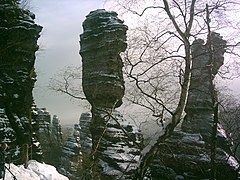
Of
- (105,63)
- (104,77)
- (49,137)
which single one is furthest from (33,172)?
(49,137)

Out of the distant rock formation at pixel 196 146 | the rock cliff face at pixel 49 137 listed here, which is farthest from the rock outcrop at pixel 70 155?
the distant rock formation at pixel 196 146

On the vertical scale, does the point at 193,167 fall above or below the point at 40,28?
below

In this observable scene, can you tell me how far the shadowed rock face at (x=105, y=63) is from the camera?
74.9 feet

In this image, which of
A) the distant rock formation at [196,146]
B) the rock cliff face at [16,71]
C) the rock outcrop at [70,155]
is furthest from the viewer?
the rock outcrop at [70,155]

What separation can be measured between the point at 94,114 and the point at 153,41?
13660 mm

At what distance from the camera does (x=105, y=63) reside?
23.0m

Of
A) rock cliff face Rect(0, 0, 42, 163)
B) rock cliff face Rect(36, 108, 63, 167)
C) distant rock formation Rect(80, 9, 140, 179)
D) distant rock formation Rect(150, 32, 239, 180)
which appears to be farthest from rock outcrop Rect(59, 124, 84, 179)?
distant rock formation Rect(150, 32, 239, 180)

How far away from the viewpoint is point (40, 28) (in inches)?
845

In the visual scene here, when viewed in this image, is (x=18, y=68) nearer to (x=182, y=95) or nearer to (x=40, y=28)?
(x=40, y=28)

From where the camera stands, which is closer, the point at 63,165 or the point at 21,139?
the point at 21,139

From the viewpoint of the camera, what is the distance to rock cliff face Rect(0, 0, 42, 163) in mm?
19234

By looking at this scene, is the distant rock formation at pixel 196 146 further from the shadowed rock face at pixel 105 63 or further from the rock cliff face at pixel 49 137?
the rock cliff face at pixel 49 137

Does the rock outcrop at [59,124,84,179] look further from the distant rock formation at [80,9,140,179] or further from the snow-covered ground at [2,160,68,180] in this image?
the snow-covered ground at [2,160,68,180]

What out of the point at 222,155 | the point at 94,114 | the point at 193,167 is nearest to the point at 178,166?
the point at 193,167
